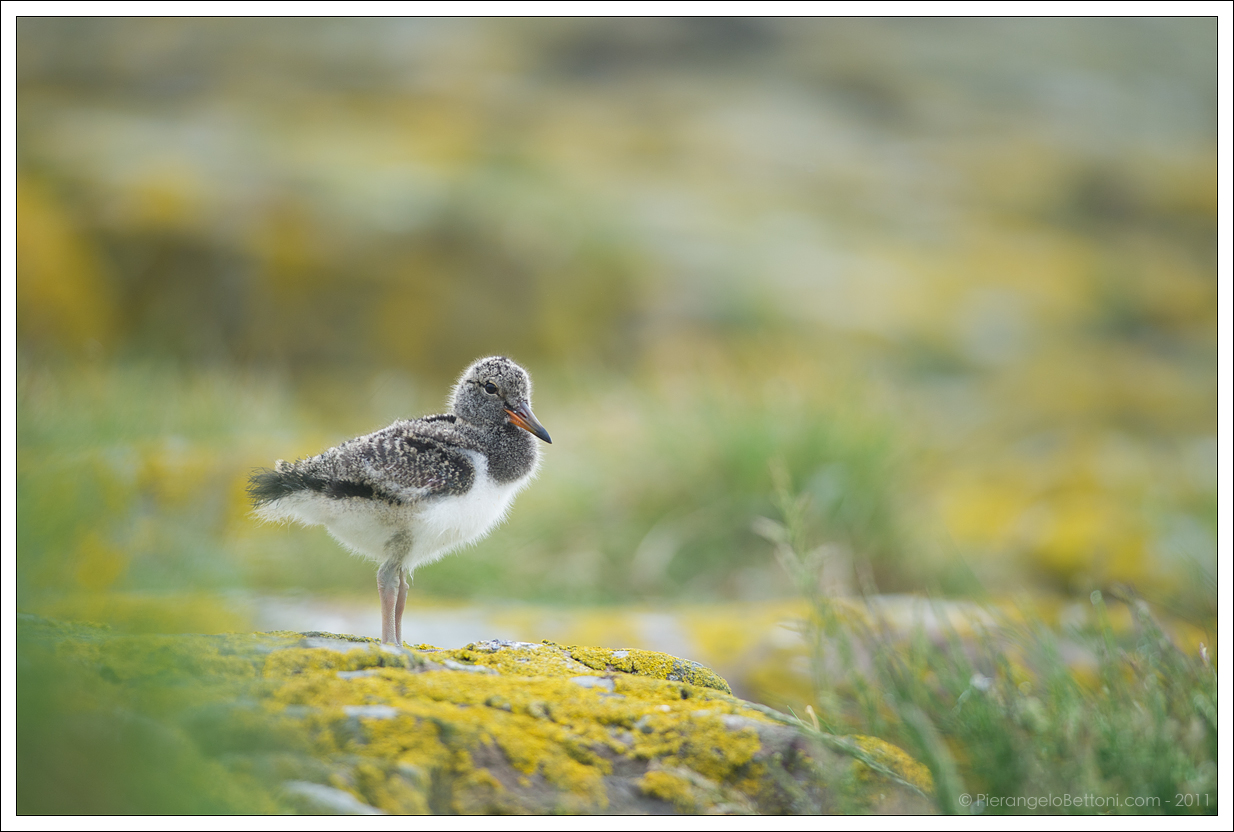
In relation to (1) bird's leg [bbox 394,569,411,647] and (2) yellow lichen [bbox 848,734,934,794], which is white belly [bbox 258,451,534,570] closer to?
(1) bird's leg [bbox 394,569,411,647]

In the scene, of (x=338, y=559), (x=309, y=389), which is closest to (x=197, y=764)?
(x=338, y=559)

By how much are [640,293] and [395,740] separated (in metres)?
7.87

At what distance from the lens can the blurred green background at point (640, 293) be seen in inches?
224

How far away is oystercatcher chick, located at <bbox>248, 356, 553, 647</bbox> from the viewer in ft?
8.25

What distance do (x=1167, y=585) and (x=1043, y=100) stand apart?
42.2ft

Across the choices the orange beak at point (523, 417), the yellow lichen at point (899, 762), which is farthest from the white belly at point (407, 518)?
the yellow lichen at point (899, 762)

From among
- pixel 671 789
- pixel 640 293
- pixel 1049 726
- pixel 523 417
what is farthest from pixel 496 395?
pixel 640 293

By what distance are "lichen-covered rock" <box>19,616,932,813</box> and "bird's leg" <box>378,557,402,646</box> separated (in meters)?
0.42

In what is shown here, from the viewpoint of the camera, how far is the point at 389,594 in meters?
2.62

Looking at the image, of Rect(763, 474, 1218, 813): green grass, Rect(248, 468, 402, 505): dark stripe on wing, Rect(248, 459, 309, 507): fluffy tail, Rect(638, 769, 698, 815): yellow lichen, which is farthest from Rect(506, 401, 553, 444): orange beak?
Rect(638, 769, 698, 815): yellow lichen

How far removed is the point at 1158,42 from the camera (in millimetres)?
14094

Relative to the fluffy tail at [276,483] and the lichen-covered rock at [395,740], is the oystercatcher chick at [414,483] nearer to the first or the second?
the fluffy tail at [276,483]

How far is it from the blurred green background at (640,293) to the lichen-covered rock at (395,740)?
22.4 inches

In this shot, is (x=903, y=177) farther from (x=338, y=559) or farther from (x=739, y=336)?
(x=338, y=559)
